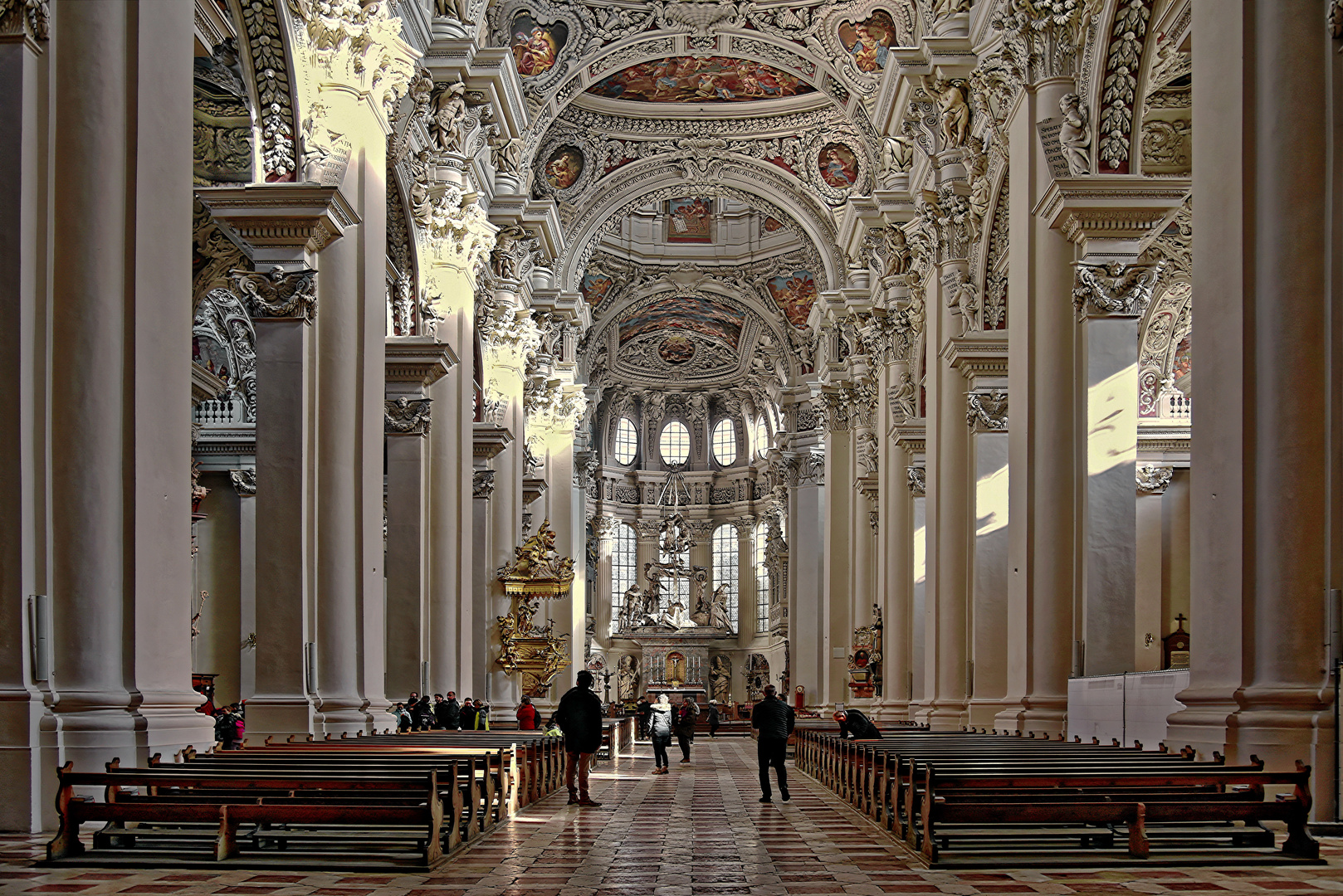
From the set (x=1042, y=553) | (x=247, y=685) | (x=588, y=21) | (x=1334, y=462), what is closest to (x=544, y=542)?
(x=247, y=685)

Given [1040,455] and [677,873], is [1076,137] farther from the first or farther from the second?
[677,873]

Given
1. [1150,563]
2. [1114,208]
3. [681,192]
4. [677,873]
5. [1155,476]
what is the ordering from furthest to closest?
[681,192] → [1155,476] → [1150,563] → [1114,208] → [677,873]

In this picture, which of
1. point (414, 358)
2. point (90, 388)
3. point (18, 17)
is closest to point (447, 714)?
point (414, 358)

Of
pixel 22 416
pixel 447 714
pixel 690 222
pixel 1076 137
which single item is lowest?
pixel 447 714

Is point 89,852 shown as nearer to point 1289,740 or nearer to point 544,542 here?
point 1289,740

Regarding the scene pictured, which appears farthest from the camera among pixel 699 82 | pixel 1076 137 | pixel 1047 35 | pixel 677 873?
pixel 699 82

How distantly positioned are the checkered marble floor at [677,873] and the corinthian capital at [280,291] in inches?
207

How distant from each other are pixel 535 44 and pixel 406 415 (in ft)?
41.4

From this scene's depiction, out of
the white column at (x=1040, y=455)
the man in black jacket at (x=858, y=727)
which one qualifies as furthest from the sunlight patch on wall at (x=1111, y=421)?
the man in black jacket at (x=858, y=727)

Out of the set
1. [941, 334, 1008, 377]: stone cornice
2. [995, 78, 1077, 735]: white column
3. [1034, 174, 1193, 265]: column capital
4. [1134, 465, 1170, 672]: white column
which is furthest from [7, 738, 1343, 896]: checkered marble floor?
[1134, 465, 1170, 672]: white column

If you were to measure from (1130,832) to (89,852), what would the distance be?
5.36 meters

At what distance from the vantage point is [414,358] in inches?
773

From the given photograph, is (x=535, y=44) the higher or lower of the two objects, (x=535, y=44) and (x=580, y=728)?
the higher

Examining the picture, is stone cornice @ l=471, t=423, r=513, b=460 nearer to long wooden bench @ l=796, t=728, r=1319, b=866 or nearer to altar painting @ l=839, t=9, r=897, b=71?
altar painting @ l=839, t=9, r=897, b=71
